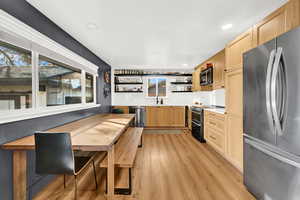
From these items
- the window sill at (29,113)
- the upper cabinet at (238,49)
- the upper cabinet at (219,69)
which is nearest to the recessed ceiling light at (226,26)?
the upper cabinet at (238,49)

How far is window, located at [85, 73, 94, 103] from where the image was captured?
373cm

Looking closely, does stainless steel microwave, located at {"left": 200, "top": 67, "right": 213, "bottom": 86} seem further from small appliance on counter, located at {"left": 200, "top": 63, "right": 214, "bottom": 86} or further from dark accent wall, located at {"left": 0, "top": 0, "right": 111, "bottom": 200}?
dark accent wall, located at {"left": 0, "top": 0, "right": 111, "bottom": 200}

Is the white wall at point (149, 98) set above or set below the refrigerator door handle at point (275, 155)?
above

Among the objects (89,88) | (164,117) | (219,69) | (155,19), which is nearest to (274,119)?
(155,19)

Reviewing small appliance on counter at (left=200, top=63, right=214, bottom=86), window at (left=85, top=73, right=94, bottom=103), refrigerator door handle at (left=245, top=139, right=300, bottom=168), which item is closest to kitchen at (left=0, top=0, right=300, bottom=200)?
refrigerator door handle at (left=245, top=139, right=300, bottom=168)

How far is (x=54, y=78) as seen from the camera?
2.54 m

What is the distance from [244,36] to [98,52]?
3.12 metres

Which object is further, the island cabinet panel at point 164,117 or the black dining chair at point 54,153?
the island cabinet panel at point 164,117

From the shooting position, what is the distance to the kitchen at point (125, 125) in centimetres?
147

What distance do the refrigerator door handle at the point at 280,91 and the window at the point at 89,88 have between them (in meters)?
3.52

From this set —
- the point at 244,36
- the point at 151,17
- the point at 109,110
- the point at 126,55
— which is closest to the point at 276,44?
the point at 244,36

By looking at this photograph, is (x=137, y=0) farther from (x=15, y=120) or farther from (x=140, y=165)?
(x=140, y=165)

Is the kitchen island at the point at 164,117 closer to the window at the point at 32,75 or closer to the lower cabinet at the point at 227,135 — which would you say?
the lower cabinet at the point at 227,135

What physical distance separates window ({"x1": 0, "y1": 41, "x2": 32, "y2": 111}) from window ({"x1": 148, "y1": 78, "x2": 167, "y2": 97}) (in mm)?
4493
